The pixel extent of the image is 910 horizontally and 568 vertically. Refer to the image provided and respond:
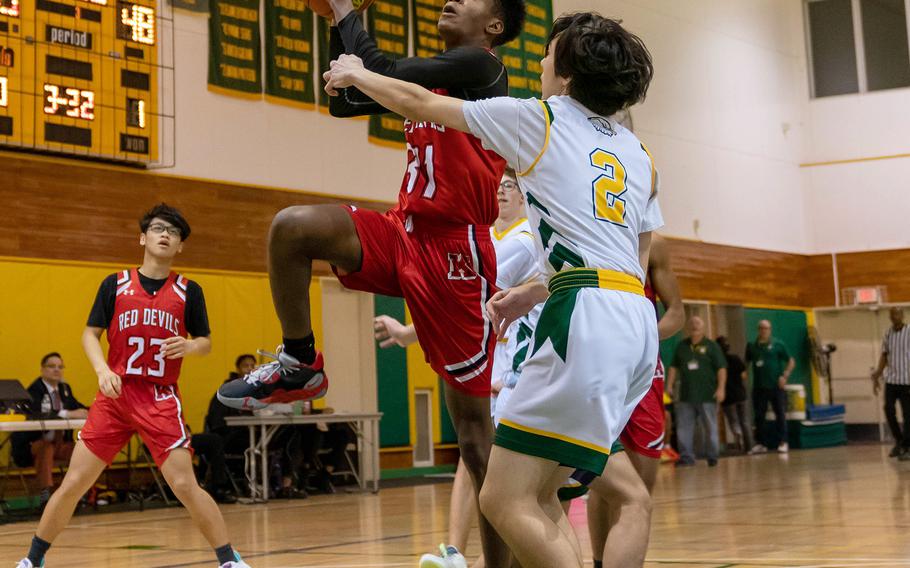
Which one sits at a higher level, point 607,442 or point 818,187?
point 818,187

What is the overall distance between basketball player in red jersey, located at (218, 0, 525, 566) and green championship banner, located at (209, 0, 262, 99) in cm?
1055

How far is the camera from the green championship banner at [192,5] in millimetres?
14328

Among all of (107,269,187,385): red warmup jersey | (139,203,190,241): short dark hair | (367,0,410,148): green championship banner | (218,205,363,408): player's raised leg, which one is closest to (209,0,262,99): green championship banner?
(367,0,410,148): green championship banner

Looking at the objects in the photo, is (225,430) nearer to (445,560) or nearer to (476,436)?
(445,560)

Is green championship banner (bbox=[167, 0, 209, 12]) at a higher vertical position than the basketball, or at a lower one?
higher

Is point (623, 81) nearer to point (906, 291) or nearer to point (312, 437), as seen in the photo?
point (312, 437)

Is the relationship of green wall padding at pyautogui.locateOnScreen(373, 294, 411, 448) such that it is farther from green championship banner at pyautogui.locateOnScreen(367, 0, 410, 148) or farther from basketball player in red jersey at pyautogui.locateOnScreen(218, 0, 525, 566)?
basketball player in red jersey at pyautogui.locateOnScreen(218, 0, 525, 566)

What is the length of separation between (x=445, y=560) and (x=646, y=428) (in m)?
1.14

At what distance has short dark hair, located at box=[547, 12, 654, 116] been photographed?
373 cm

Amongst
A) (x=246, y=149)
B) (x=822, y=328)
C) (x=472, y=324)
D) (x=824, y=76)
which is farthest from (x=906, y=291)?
(x=472, y=324)

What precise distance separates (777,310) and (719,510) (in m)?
15.3

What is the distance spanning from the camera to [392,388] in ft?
54.8

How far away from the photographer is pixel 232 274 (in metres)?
15.0

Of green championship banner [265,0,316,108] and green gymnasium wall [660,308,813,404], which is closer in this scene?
green championship banner [265,0,316,108]
